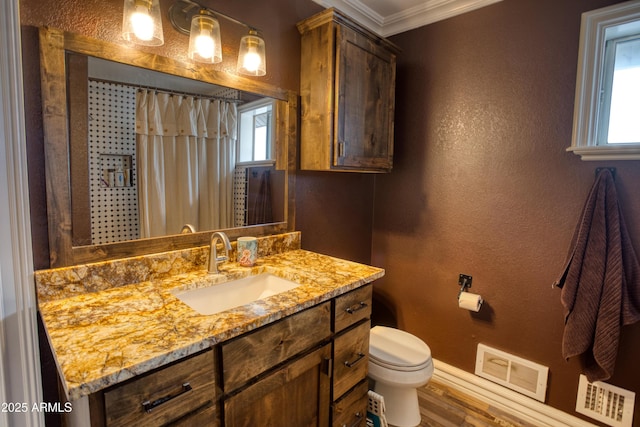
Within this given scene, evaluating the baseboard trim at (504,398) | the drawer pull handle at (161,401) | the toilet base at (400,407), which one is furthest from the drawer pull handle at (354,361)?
the baseboard trim at (504,398)

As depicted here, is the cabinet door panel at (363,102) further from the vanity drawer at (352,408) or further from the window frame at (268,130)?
the vanity drawer at (352,408)

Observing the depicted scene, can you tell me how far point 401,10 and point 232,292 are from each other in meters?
1.99

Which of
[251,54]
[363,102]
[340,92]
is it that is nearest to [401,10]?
[363,102]

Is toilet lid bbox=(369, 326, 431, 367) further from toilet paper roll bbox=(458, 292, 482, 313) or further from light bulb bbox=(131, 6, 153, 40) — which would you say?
light bulb bbox=(131, 6, 153, 40)

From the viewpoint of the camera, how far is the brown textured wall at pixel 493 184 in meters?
1.64

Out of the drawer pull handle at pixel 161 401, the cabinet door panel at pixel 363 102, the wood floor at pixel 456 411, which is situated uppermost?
the cabinet door panel at pixel 363 102

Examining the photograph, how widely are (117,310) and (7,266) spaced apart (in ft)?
1.14

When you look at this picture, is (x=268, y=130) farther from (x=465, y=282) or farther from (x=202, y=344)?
(x=465, y=282)

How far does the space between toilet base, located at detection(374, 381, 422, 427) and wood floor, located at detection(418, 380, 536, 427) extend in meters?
0.09

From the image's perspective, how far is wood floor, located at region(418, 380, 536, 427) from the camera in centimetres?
177

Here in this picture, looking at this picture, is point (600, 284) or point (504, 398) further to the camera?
point (504, 398)

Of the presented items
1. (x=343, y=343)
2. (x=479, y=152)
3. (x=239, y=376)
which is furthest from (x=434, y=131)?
(x=239, y=376)

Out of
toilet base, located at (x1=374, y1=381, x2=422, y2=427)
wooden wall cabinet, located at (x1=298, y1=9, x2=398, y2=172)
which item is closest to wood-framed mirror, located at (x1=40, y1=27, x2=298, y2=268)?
wooden wall cabinet, located at (x1=298, y1=9, x2=398, y2=172)

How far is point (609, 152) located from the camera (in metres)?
1.47
